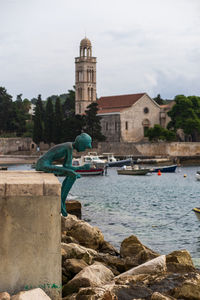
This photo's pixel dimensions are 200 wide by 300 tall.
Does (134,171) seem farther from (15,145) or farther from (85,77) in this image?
(15,145)

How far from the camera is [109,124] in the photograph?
80938 mm

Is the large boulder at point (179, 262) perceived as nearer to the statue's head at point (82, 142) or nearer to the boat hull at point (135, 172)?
the statue's head at point (82, 142)

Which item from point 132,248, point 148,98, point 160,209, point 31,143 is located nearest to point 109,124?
point 148,98

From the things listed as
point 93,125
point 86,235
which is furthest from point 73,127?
point 86,235

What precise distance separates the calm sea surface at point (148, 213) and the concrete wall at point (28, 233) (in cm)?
679

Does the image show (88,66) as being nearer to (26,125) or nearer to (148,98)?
(148,98)

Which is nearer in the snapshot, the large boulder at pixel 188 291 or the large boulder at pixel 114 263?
the large boulder at pixel 188 291

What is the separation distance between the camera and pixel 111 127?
266ft

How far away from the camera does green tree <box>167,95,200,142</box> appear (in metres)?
73.1

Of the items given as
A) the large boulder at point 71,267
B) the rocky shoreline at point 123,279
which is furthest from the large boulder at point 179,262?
the large boulder at point 71,267

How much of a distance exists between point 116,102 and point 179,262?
76383 mm

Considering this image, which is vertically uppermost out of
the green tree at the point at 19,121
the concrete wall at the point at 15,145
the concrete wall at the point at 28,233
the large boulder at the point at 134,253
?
the green tree at the point at 19,121

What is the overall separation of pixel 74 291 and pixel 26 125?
94.7m

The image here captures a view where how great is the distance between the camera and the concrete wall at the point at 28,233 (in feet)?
16.6
